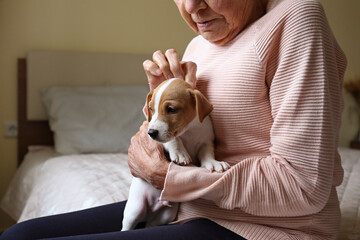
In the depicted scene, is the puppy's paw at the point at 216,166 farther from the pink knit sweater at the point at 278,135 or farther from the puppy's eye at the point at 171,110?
the puppy's eye at the point at 171,110

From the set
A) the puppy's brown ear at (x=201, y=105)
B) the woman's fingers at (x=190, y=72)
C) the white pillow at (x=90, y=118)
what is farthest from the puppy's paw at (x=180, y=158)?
the white pillow at (x=90, y=118)

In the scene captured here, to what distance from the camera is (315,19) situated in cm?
86

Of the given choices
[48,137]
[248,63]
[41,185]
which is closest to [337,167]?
[248,63]

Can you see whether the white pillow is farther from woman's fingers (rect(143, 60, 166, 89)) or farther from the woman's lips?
the woman's lips

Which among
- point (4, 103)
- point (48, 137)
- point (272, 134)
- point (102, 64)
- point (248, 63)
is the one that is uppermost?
point (248, 63)

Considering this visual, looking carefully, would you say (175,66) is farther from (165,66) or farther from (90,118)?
(90,118)

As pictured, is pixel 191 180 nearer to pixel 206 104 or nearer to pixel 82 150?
pixel 206 104

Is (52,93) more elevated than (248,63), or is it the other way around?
(248,63)

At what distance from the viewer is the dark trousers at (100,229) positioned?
0.91 meters

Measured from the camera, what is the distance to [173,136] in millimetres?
965

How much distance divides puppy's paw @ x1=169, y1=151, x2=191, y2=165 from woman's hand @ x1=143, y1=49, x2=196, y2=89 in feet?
0.68

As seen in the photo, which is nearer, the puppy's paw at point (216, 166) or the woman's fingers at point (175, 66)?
the puppy's paw at point (216, 166)

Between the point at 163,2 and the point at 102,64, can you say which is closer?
the point at 102,64

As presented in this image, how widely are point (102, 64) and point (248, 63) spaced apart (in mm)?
2042
